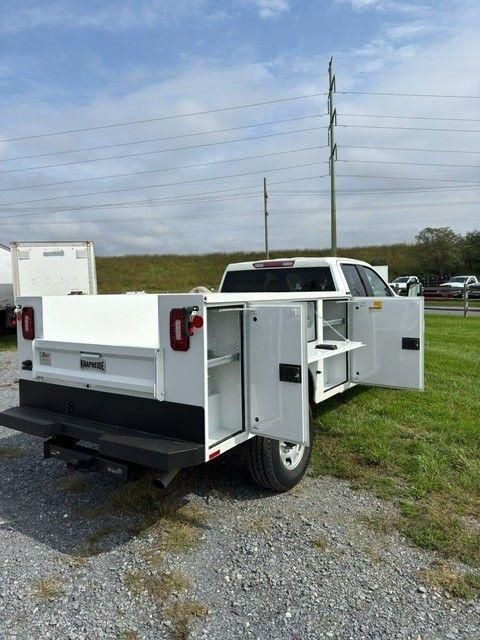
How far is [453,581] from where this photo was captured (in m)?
2.88

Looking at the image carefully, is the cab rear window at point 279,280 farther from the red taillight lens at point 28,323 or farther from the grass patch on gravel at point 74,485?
the grass patch on gravel at point 74,485

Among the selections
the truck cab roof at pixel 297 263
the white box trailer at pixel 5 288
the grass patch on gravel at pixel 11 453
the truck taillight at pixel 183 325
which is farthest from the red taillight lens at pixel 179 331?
the white box trailer at pixel 5 288

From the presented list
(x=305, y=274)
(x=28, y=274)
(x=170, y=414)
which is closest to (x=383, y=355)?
(x=305, y=274)

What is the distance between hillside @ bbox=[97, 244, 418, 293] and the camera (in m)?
44.8

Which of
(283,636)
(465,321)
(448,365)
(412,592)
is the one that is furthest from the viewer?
(465,321)

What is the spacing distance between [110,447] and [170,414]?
438 millimetres

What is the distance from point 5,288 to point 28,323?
43.2 feet

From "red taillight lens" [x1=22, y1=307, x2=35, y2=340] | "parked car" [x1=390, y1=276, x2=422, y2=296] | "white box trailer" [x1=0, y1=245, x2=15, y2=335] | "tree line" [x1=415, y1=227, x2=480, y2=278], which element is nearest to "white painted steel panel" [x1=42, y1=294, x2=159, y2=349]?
"red taillight lens" [x1=22, y1=307, x2=35, y2=340]

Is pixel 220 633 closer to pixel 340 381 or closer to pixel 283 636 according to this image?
pixel 283 636

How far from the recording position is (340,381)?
5.54 metres

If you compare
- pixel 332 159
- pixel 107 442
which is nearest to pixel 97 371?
pixel 107 442

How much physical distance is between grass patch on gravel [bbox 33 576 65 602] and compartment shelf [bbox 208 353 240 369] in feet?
5.14

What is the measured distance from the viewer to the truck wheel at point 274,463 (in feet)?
12.6

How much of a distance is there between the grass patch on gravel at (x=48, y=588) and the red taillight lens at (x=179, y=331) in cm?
154
